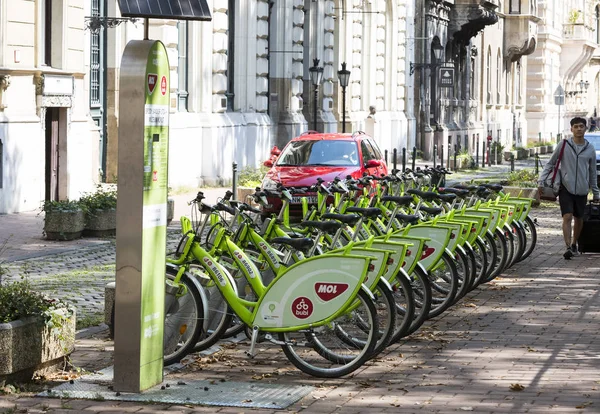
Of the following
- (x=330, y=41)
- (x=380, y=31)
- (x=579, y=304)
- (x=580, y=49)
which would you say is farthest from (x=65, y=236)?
(x=580, y=49)

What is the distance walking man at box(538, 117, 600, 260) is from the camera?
18.0m

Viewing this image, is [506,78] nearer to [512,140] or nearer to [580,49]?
[512,140]

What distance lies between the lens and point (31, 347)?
8891 mm

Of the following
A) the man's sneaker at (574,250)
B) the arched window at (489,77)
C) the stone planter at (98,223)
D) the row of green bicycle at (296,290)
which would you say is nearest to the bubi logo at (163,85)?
the row of green bicycle at (296,290)

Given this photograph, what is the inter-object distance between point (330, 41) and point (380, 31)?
6790 mm

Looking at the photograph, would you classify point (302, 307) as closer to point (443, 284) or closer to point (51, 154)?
point (443, 284)

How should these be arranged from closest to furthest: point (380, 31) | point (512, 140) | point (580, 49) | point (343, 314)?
1. point (343, 314)
2. point (380, 31)
3. point (512, 140)
4. point (580, 49)

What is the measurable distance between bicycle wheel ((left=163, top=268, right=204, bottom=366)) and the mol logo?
85 centimetres

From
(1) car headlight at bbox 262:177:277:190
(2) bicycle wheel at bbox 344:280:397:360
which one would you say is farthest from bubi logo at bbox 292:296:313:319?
(1) car headlight at bbox 262:177:277:190

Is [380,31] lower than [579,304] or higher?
higher

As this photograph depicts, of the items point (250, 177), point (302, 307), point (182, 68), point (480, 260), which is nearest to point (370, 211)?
point (302, 307)

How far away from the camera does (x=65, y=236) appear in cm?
1891

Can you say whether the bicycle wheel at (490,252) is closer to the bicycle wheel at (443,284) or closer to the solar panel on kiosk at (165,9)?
the bicycle wheel at (443,284)

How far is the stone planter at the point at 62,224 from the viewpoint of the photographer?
18.9 metres
